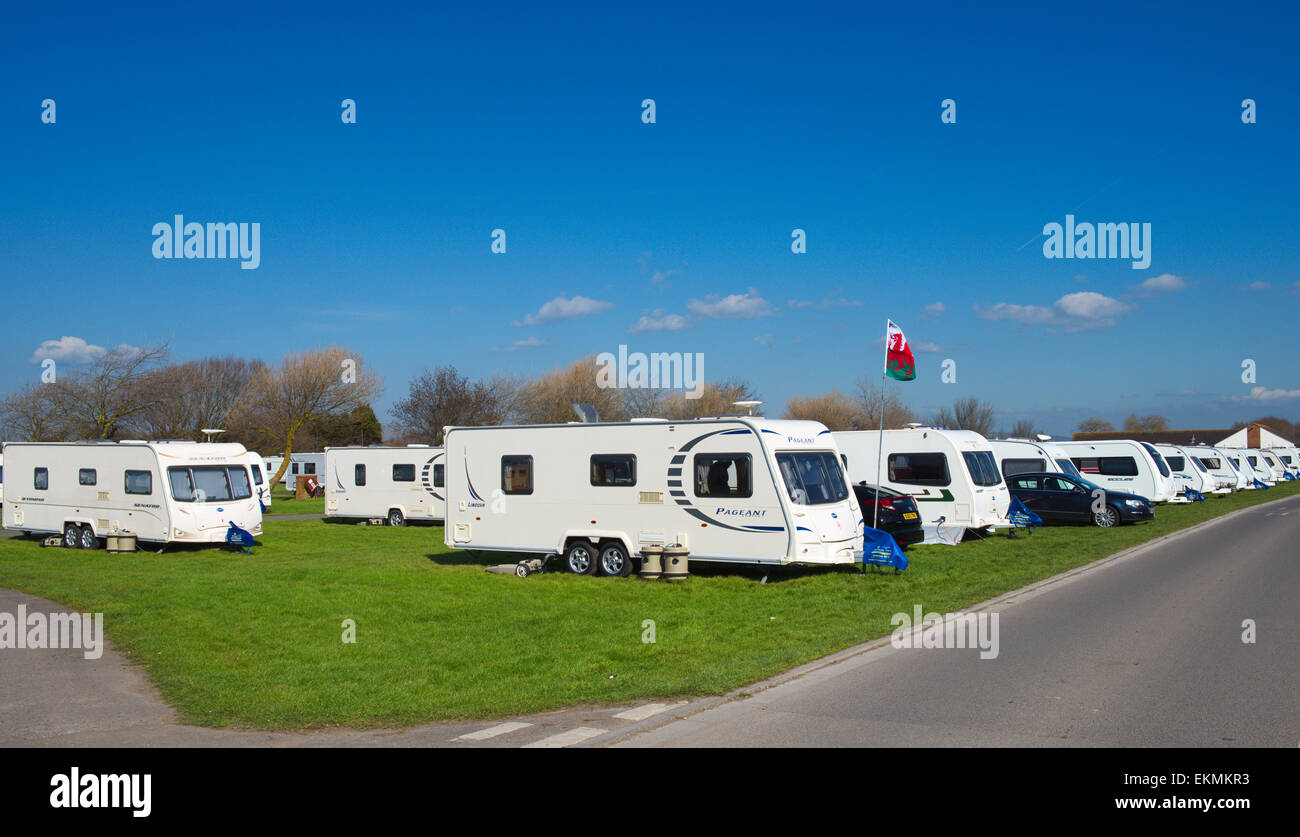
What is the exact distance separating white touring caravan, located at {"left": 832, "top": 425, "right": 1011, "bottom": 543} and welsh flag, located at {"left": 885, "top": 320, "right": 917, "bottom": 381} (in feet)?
12.5

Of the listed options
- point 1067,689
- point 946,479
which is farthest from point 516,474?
point 1067,689

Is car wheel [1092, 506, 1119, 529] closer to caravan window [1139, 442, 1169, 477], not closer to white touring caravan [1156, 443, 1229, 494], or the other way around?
caravan window [1139, 442, 1169, 477]

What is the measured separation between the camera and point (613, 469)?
54.7 feet

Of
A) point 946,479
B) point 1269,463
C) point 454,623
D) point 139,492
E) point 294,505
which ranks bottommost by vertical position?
point 294,505

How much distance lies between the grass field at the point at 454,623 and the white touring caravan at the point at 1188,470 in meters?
17.7

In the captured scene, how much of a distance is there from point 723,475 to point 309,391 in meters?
42.4

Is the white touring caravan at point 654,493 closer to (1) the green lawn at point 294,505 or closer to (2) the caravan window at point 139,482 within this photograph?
(2) the caravan window at point 139,482

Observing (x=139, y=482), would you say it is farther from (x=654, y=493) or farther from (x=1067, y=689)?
(x=1067, y=689)

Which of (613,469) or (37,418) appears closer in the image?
(613,469)

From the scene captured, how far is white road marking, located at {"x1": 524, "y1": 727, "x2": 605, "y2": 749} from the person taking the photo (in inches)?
255

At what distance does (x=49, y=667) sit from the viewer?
9602 mm
